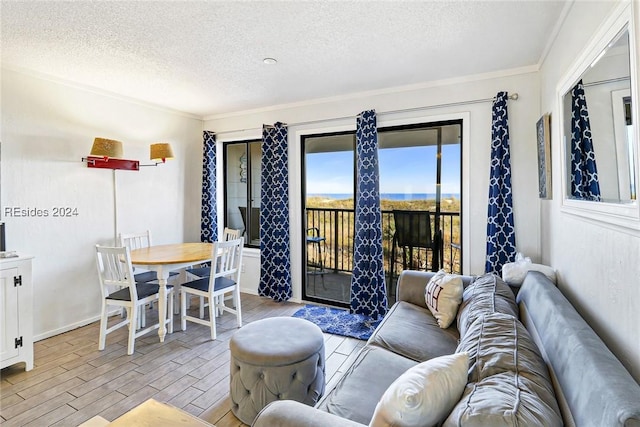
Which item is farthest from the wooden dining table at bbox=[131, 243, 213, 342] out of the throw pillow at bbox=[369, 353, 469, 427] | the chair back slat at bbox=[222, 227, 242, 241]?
the throw pillow at bbox=[369, 353, 469, 427]

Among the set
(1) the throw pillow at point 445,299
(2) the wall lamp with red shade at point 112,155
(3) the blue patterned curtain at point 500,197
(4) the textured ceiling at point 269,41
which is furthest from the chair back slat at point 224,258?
(3) the blue patterned curtain at point 500,197

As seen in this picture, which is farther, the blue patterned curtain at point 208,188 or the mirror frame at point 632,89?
the blue patterned curtain at point 208,188

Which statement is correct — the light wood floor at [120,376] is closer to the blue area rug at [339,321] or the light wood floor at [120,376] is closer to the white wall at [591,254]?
the blue area rug at [339,321]

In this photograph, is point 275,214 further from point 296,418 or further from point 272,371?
point 296,418

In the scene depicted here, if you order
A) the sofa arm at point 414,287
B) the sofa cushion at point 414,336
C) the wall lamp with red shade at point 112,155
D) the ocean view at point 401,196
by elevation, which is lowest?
A: the sofa cushion at point 414,336

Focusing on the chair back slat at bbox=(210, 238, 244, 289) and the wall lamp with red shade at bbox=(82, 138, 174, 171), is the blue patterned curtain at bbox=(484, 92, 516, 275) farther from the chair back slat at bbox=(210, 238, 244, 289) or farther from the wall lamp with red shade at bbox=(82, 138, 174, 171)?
the wall lamp with red shade at bbox=(82, 138, 174, 171)

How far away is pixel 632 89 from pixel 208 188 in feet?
14.5

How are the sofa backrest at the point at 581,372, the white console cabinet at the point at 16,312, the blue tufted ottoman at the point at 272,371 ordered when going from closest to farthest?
the sofa backrest at the point at 581,372 → the blue tufted ottoman at the point at 272,371 → the white console cabinet at the point at 16,312

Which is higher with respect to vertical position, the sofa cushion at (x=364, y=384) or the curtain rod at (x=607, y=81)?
the curtain rod at (x=607, y=81)

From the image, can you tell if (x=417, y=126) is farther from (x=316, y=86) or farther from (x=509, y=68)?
(x=316, y=86)

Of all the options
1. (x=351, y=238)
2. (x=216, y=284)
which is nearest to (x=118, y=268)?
(x=216, y=284)

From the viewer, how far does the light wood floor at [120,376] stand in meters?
2.06

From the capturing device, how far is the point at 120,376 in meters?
2.45

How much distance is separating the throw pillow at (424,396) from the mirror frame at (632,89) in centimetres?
77
